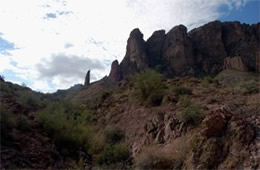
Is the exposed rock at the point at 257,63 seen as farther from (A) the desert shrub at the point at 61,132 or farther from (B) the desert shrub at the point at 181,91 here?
(A) the desert shrub at the point at 61,132

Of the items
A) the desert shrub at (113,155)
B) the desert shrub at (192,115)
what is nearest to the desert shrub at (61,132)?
the desert shrub at (113,155)

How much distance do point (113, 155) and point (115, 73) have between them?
7575cm

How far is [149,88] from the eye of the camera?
21203 mm

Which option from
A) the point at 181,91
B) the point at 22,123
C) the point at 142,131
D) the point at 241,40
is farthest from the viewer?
the point at 241,40

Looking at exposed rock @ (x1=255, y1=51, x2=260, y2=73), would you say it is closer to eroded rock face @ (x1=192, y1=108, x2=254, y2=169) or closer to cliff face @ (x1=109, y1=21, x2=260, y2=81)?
cliff face @ (x1=109, y1=21, x2=260, y2=81)

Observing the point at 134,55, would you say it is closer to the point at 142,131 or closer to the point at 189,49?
the point at 189,49

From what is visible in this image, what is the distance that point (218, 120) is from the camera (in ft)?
37.3

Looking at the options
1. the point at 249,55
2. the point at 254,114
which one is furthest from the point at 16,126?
the point at 249,55

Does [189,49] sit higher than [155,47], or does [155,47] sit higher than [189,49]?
[155,47]

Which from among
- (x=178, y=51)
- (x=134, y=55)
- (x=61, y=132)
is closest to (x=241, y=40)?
(x=178, y=51)

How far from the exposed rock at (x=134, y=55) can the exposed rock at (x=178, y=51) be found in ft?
19.5

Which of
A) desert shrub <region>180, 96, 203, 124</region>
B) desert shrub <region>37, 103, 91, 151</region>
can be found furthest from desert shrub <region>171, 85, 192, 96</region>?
desert shrub <region>37, 103, 91, 151</region>

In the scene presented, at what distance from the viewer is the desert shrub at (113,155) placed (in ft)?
42.5

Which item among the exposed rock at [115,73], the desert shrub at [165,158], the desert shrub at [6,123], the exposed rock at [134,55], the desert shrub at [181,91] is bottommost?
the desert shrub at [165,158]
